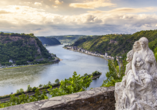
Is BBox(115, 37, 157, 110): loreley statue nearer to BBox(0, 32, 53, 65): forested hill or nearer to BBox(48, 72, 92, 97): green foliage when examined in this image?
BBox(48, 72, 92, 97): green foliage

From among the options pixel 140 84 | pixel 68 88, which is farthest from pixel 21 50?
pixel 140 84

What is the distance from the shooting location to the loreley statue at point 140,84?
8.91 ft

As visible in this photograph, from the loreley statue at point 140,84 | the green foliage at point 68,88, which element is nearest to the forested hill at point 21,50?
the green foliage at point 68,88

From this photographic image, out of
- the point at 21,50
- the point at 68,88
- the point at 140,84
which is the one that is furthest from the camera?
the point at 21,50

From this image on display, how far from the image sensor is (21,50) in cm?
6216

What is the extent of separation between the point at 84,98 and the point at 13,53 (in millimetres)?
61644

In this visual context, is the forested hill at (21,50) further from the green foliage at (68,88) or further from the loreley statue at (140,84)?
the loreley statue at (140,84)

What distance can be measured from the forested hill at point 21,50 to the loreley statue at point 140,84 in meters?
53.2

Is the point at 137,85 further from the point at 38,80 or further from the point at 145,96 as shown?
the point at 38,80

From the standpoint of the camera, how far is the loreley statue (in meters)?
2.71

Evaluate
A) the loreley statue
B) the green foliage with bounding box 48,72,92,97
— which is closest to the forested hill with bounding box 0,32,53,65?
the green foliage with bounding box 48,72,92,97

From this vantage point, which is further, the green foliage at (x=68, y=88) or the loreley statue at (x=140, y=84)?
the green foliage at (x=68, y=88)

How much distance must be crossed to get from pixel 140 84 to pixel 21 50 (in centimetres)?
6668

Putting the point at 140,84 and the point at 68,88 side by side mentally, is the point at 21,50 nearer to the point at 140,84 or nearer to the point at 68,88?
the point at 68,88
